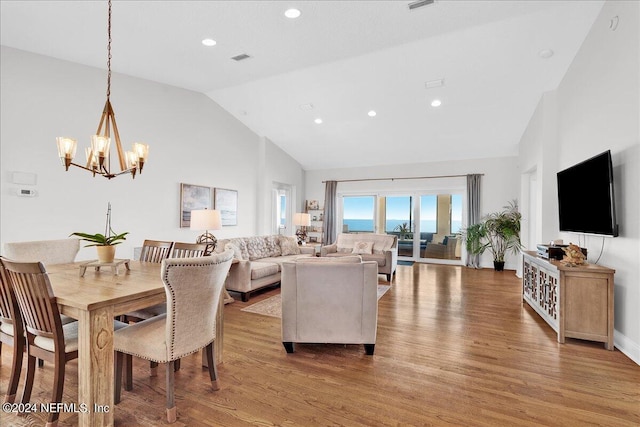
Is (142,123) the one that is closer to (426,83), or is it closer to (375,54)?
(375,54)

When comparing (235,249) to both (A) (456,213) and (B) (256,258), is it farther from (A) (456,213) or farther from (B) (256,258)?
(A) (456,213)

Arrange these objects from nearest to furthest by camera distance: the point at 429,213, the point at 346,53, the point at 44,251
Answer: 1. the point at 44,251
2. the point at 346,53
3. the point at 429,213

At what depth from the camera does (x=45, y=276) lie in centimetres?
176

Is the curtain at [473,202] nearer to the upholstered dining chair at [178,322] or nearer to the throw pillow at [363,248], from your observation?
the throw pillow at [363,248]

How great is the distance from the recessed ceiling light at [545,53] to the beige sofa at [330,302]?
3.77 m

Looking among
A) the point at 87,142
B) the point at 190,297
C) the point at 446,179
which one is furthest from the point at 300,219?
the point at 190,297

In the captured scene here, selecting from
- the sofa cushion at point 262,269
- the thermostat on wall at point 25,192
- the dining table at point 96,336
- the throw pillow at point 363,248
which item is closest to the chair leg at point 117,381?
the dining table at point 96,336

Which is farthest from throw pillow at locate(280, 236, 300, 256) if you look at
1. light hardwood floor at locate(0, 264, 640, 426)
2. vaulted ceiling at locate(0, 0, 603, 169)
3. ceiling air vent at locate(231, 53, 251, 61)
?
ceiling air vent at locate(231, 53, 251, 61)

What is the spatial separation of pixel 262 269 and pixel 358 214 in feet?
15.7

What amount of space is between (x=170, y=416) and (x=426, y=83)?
17.1 feet

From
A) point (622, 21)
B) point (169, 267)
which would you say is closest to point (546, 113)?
point (622, 21)

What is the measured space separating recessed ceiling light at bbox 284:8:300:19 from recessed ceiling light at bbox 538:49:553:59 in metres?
3.22

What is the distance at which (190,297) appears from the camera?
6.39ft

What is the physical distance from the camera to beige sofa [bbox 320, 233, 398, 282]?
617cm
